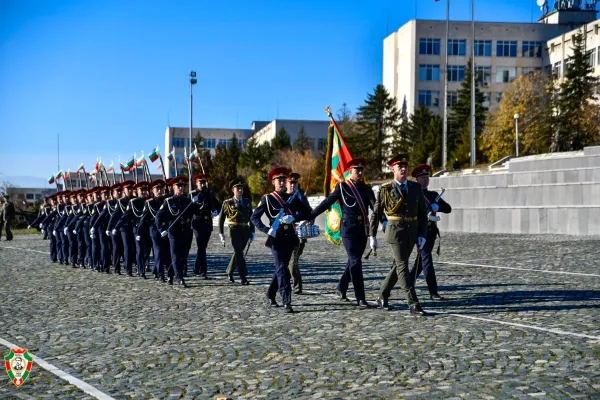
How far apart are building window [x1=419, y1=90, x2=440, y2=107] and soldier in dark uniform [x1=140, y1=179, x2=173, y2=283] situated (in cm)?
7128

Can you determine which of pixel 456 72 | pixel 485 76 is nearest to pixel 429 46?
pixel 456 72

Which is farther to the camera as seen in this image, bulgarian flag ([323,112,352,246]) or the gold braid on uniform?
bulgarian flag ([323,112,352,246])

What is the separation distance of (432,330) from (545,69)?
79.3 metres

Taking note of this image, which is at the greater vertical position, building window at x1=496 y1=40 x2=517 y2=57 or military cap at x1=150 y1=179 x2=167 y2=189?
building window at x1=496 y1=40 x2=517 y2=57

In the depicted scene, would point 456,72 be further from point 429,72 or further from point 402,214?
point 402,214

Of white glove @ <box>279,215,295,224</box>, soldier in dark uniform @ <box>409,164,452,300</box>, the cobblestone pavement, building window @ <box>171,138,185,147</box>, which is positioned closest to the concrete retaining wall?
the cobblestone pavement

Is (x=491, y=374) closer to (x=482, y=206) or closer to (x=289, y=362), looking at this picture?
(x=289, y=362)

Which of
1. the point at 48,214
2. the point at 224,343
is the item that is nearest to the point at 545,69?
the point at 48,214

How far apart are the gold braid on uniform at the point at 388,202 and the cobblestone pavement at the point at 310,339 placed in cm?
137

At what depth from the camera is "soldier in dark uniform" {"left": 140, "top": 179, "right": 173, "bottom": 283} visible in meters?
16.5

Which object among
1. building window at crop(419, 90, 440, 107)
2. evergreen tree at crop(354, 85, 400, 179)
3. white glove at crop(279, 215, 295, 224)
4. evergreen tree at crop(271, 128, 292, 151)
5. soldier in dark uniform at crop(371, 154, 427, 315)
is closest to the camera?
soldier in dark uniform at crop(371, 154, 427, 315)

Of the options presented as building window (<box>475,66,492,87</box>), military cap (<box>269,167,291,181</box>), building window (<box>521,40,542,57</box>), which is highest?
building window (<box>521,40,542,57</box>)

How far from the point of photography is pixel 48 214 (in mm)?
24312

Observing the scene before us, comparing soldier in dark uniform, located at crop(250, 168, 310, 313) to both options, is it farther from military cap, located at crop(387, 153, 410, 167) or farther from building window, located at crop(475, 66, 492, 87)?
building window, located at crop(475, 66, 492, 87)
